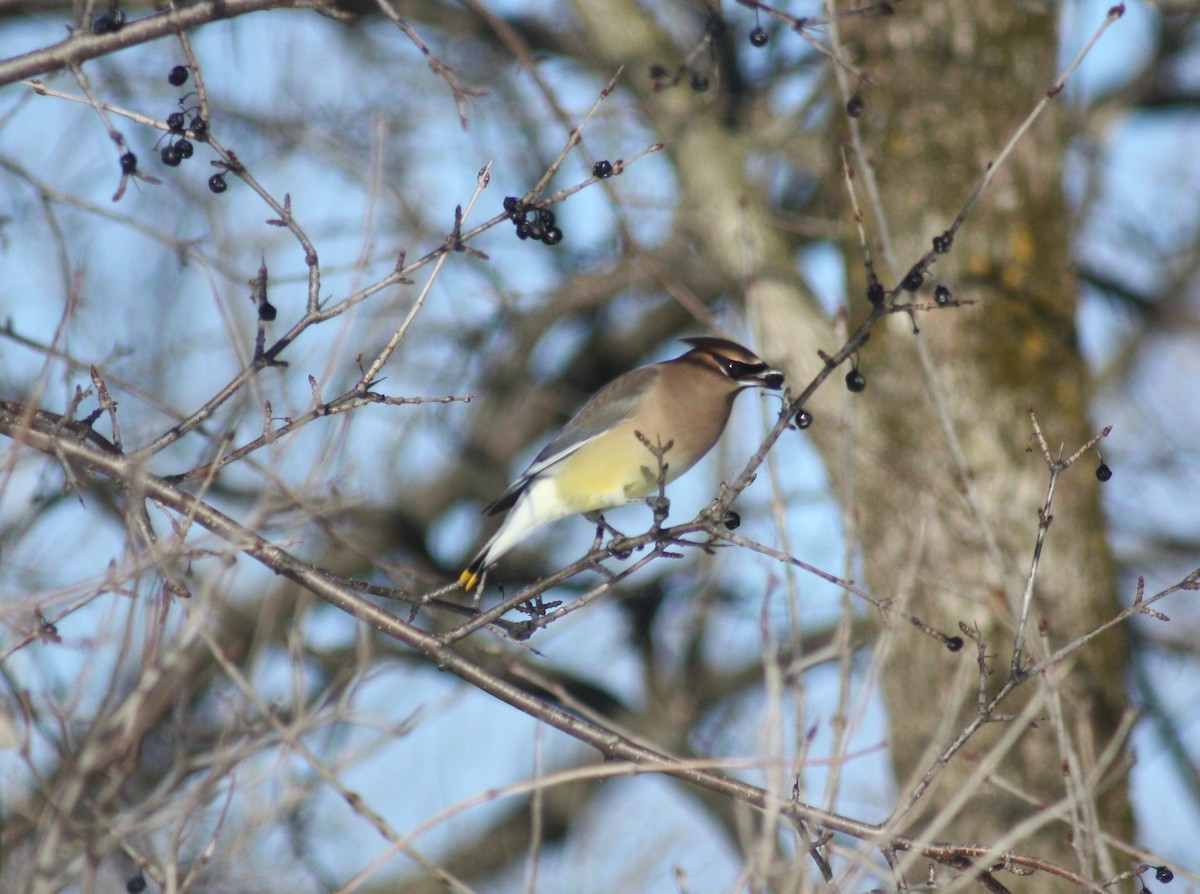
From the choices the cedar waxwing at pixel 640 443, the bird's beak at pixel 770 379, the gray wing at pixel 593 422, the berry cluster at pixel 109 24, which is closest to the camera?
the berry cluster at pixel 109 24

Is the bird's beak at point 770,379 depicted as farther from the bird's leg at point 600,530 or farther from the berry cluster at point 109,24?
the berry cluster at point 109,24

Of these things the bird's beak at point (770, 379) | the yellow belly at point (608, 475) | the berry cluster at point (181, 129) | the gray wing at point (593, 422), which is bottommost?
the berry cluster at point (181, 129)

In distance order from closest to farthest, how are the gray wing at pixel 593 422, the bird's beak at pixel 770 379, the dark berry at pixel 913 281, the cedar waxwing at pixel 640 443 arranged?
1. the dark berry at pixel 913 281
2. the bird's beak at pixel 770 379
3. the cedar waxwing at pixel 640 443
4. the gray wing at pixel 593 422

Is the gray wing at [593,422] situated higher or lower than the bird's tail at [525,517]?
higher

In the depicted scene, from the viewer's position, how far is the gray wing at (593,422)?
5.38 m

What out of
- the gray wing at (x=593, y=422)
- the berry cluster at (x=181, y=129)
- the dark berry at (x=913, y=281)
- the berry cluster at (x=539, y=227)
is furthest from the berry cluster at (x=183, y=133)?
the gray wing at (x=593, y=422)

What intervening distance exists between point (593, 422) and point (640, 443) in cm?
49

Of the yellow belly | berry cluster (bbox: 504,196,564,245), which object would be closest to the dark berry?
berry cluster (bbox: 504,196,564,245)

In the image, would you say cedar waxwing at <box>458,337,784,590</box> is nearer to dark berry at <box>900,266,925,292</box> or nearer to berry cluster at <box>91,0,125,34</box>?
dark berry at <box>900,266,925,292</box>

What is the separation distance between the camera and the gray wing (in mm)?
5375

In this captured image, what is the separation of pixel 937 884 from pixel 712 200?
4.99 meters

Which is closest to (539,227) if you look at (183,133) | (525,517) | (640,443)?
(183,133)

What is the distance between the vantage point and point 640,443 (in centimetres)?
505

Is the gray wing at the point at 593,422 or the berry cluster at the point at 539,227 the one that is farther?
the gray wing at the point at 593,422
